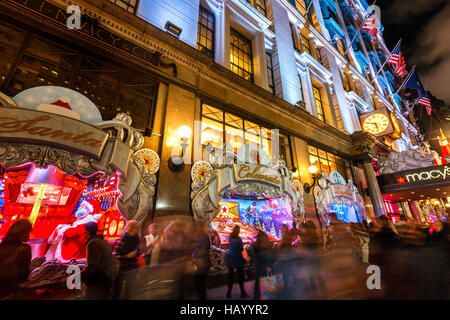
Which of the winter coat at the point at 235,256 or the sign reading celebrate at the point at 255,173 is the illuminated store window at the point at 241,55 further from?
the winter coat at the point at 235,256

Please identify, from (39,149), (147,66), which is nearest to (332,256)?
(39,149)

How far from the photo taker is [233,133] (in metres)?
9.02

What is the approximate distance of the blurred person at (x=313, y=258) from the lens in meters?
3.59

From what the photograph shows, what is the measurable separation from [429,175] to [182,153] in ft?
58.9

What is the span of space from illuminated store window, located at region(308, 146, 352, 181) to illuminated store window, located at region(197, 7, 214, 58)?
861 centimetres

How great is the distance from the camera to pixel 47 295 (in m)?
3.89

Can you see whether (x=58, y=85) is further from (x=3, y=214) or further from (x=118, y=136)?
(x=3, y=214)

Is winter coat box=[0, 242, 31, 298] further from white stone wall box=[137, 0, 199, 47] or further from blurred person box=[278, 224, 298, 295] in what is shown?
white stone wall box=[137, 0, 199, 47]

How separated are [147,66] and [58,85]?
9.02 ft

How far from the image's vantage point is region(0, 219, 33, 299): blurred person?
3014 mm

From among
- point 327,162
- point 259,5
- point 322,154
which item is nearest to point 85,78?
point 322,154

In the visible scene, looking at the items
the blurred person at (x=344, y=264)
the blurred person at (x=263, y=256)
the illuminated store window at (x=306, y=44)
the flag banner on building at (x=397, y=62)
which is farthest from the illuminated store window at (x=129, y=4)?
the flag banner on building at (x=397, y=62)

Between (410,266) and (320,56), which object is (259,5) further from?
(410,266)

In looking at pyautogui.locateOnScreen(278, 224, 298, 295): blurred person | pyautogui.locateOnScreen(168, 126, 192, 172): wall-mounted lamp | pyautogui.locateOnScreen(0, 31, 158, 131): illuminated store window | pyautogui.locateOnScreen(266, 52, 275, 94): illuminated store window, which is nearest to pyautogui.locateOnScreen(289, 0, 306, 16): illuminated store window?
pyautogui.locateOnScreen(266, 52, 275, 94): illuminated store window
